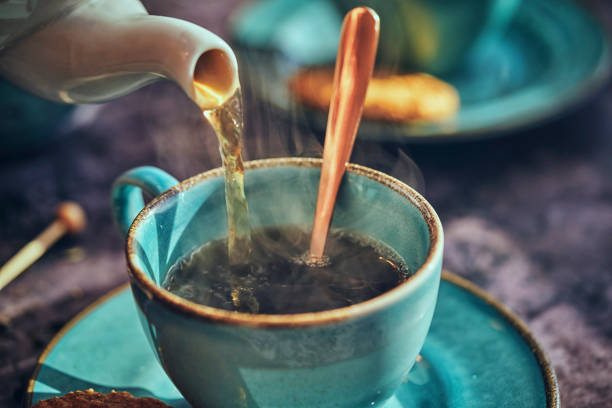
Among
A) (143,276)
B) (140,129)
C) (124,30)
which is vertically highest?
(124,30)

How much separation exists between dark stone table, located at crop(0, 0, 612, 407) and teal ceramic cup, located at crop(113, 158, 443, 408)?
21cm

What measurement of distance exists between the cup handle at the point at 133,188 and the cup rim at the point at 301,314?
0.8 inches

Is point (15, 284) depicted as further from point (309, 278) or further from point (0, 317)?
point (309, 278)

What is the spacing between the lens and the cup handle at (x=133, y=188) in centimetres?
56

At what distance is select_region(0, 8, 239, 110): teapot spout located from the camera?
48cm

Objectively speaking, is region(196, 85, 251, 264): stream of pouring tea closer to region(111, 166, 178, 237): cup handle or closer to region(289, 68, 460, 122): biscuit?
region(111, 166, 178, 237): cup handle

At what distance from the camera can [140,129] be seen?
3.68ft

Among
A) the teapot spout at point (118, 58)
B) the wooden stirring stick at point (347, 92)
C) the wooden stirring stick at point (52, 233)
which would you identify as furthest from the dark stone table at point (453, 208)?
the wooden stirring stick at point (347, 92)

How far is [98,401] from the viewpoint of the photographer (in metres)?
0.51

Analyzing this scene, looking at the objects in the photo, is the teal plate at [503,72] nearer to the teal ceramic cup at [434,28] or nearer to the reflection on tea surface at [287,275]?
the teal ceramic cup at [434,28]

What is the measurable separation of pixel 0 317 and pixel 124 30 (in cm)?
40

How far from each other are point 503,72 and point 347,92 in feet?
2.39

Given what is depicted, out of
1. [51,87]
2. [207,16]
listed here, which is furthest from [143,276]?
[207,16]

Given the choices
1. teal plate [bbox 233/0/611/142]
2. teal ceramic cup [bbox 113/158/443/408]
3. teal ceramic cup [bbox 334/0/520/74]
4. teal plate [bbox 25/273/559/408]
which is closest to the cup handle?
teal ceramic cup [bbox 113/158/443/408]
